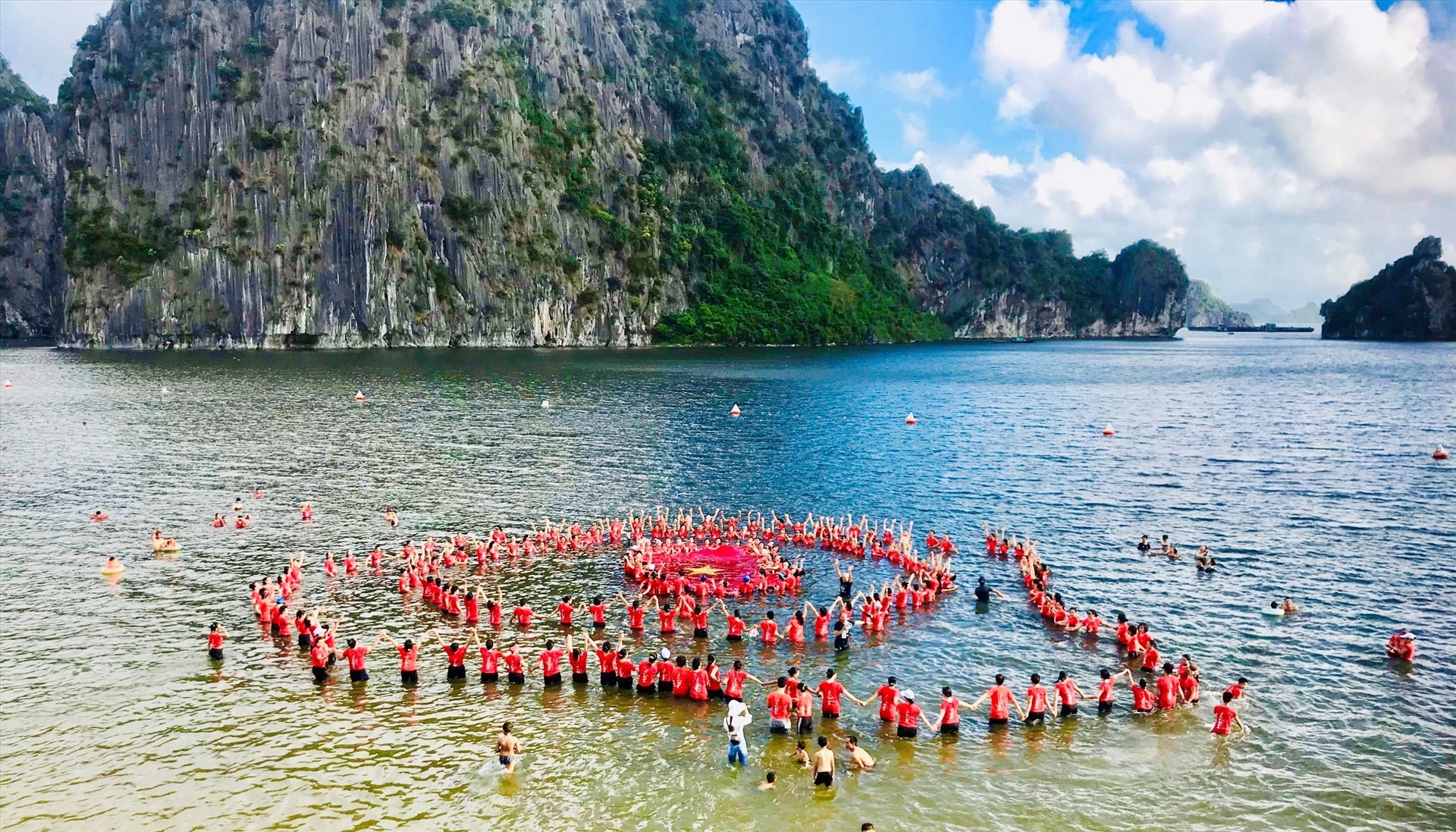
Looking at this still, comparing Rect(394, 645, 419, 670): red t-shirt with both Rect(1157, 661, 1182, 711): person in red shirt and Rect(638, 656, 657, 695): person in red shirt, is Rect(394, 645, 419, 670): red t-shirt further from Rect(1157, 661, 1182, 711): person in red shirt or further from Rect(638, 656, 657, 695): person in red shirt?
Rect(1157, 661, 1182, 711): person in red shirt

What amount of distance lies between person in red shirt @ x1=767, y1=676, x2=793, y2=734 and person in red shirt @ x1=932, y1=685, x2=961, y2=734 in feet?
13.7

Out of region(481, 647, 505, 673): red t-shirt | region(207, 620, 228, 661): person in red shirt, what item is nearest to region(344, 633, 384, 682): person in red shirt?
region(481, 647, 505, 673): red t-shirt

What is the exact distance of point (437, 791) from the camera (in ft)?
73.8

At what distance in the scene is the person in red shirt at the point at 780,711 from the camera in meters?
25.7

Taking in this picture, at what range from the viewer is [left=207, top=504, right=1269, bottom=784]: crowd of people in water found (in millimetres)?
26703

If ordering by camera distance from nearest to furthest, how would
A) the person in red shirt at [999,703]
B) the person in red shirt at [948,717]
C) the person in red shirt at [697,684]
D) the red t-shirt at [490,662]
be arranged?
the person in red shirt at [948,717], the person in red shirt at [999,703], the person in red shirt at [697,684], the red t-shirt at [490,662]

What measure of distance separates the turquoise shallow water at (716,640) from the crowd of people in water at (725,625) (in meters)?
0.79

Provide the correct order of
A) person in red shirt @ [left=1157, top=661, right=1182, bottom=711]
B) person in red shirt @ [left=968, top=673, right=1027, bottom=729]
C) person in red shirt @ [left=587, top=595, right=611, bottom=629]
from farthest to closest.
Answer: person in red shirt @ [left=587, top=595, right=611, bottom=629], person in red shirt @ [left=1157, top=661, right=1182, bottom=711], person in red shirt @ [left=968, top=673, right=1027, bottom=729]

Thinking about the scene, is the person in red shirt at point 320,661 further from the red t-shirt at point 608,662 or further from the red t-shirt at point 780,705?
the red t-shirt at point 780,705

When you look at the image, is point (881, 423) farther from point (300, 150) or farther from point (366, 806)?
point (300, 150)

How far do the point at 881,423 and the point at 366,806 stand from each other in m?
77.7

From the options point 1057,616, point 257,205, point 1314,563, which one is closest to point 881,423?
point 1314,563

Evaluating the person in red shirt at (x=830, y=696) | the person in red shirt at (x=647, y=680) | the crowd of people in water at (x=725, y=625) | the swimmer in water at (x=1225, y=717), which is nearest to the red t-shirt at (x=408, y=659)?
the crowd of people in water at (x=725, y=625)

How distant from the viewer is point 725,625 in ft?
113
